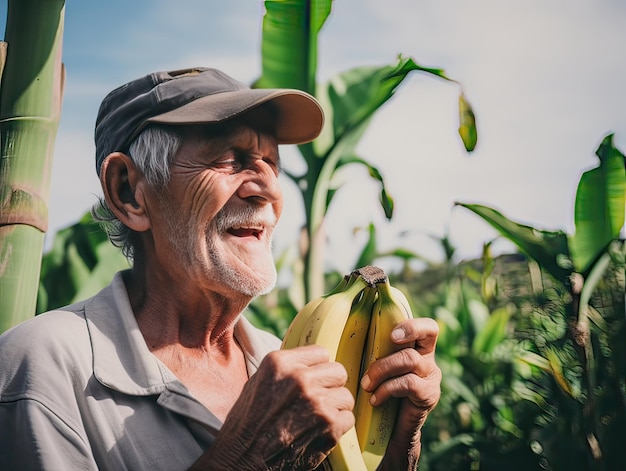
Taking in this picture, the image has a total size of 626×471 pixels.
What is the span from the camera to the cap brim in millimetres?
1643

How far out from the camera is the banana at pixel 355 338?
1618mm

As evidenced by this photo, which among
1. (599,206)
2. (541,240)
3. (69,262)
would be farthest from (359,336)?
(69,262)

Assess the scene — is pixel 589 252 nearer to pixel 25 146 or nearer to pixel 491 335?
pixel 491 335

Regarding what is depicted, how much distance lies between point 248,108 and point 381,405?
31.2 inches

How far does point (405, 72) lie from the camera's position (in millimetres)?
3004

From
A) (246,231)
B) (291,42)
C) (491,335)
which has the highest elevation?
(291,42)

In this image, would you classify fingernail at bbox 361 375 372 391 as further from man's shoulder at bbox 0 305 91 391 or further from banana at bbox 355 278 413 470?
man's shoulder at bbox 0 305 91 391

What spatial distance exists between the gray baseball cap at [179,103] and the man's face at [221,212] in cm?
8

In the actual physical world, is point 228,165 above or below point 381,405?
above

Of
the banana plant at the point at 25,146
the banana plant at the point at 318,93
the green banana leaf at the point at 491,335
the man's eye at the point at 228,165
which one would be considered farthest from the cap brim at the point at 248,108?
the green banana leaf at the point at 491,335

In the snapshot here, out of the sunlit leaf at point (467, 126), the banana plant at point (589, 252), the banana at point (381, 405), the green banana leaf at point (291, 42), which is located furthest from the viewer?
the green banana leaf at point (291, 42)

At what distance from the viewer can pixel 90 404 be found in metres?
1.46

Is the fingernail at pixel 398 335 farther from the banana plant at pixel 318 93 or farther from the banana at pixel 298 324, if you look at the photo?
the banana plant at pixel 318 93

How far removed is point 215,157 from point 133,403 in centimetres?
64
